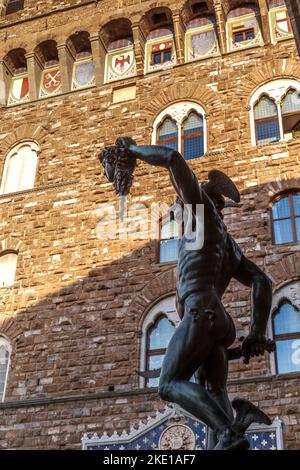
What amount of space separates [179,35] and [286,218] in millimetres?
5141

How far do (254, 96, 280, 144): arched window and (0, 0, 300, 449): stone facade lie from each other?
231mm

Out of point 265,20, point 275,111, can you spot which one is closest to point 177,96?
point 275,111

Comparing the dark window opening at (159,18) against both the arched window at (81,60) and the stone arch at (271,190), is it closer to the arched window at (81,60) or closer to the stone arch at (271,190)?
the arched window at (81,60)

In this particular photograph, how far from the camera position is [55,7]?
1532 cm

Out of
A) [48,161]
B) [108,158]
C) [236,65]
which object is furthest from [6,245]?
[108,158]

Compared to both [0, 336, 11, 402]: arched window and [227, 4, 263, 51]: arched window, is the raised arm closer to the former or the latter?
[0, 336, 11, 402]: arched window

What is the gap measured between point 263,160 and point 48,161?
4301 millimetres

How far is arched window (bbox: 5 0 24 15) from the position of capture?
645 inches

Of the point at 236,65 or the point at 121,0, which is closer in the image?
the point at 236,65

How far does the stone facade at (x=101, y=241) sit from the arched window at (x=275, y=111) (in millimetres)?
175

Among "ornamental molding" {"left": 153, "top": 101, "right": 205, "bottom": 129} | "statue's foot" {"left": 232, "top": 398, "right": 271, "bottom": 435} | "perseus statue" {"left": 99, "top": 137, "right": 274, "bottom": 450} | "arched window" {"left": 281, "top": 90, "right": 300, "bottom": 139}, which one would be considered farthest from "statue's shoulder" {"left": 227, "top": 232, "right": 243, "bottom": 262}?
"ornamental molding" {"left": 153, "top": 101, "right": 205, "bottom": 129}

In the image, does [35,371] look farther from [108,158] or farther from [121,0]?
[121,0]

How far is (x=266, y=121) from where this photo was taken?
12.1 metres

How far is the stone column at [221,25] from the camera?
43.7ft
